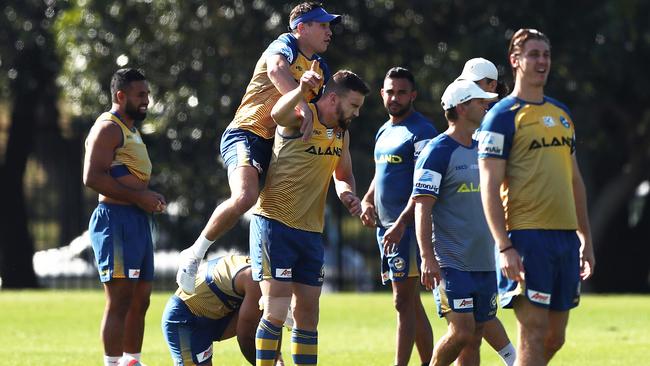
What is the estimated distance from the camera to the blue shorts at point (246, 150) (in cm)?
987

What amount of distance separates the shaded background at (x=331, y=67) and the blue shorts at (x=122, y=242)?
13.7 meters

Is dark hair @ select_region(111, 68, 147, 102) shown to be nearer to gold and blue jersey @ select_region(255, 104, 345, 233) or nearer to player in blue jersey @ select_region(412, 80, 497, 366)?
gold and blue jersey @ select_region(255, 104, 345, 233)

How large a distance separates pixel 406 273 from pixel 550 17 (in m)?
14.6

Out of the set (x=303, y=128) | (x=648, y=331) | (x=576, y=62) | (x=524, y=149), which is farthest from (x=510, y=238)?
→ (x=576, y=62)

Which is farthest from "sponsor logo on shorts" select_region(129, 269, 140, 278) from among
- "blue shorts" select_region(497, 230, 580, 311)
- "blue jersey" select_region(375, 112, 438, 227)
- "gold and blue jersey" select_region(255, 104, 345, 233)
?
"blue shorts" select_region(497, 230, 580, 311)

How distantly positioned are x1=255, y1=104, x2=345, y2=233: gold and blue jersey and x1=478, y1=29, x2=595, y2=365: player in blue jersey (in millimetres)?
1892

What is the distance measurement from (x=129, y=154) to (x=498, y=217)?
12.6ft

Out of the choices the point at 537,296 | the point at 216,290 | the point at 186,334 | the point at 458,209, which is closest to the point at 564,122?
the point at 537,296

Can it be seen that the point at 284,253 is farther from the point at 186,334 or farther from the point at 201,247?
the point at 186,334

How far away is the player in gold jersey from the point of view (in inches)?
377

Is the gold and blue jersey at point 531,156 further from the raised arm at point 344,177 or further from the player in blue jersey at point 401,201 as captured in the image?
the player in blue jersey at point 401,201

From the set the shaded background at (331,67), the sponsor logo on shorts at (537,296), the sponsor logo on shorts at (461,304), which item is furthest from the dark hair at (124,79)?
the shaded background at (331,67)

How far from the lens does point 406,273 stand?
1096 centimetres

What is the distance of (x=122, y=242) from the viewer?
10.6 meters
